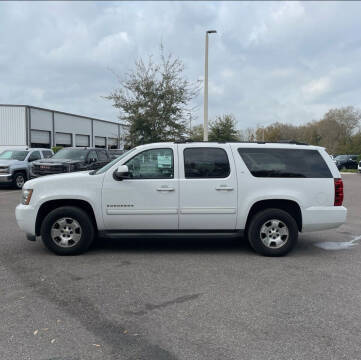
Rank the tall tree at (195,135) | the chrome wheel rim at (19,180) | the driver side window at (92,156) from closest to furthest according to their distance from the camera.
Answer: the driver side window at (92,156) → the chrome wheel rim at (19,180) → the tall tree at (195,135)

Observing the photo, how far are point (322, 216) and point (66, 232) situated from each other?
414 centimetres

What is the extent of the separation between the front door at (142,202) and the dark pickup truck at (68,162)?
8422mm

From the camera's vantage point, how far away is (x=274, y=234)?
6.09 meters

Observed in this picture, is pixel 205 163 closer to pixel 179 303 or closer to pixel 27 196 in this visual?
pixel 179 303

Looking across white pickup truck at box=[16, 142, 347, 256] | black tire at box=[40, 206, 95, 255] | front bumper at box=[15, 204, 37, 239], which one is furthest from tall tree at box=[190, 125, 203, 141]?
front bumper at box=[15, 204, 37, 239]

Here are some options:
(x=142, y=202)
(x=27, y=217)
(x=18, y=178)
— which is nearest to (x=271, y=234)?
(x=142, y=202)

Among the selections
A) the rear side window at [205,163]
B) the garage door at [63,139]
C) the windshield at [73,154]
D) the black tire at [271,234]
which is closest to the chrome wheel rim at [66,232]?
the rear side window at [205,163]

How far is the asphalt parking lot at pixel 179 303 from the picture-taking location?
3.24m

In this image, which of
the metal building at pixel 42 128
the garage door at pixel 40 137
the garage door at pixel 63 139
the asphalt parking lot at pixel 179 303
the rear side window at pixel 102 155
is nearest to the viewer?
the asphalt parking lot at pixel 179 303

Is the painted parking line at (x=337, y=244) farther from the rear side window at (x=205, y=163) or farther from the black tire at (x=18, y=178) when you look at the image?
the black tire at (x=18, y=178)

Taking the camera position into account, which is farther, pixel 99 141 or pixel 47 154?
pixel 99 141

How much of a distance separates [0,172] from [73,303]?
13898mm

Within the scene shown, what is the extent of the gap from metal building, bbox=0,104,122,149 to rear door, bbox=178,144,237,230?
94.7 feet

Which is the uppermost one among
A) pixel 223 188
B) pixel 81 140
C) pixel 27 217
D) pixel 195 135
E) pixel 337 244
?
pixel 81 140
